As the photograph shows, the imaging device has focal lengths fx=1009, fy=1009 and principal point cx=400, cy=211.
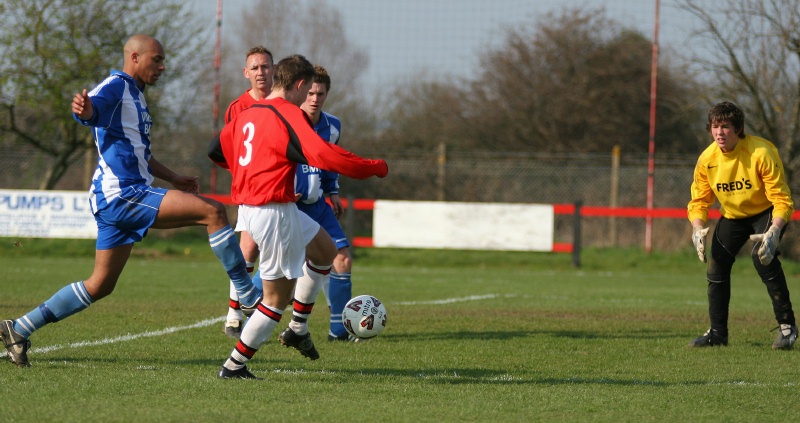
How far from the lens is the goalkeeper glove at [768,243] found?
24.8 feet

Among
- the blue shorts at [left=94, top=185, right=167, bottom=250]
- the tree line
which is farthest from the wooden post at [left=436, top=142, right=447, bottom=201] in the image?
the blue shorts at [left=94, top=185, right=167, bottom=250]

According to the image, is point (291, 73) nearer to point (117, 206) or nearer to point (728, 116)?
point (117, 206)

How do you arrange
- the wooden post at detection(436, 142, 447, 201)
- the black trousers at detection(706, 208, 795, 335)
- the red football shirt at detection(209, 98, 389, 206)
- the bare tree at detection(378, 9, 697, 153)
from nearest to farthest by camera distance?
the red football shirt at detection(209, 98, 389, 206)
the black trousers at detection(706, 208, 795, 335)
the wooden post at detection(436, 142, 447, 201)
the bare tree at detection(378, 9, 697, 153)

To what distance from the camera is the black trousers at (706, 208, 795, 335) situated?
7949 millimetres

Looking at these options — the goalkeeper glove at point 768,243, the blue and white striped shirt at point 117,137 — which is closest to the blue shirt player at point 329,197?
the blue and white striped shirt at point 117,137

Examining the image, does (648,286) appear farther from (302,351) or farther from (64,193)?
(64,193)

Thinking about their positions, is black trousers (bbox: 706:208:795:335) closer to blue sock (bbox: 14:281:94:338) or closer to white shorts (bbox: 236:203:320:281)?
white shorts (bbox: 236:203:320:281)

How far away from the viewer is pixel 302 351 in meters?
6.44

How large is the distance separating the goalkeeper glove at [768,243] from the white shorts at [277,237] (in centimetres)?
384

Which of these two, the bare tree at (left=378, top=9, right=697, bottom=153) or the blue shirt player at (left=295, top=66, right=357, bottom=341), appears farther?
the bare tree at (left=378, top=9, right=697, bottom=153)

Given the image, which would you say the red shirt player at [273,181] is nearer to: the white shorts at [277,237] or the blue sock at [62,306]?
the white shorts at [277,237]

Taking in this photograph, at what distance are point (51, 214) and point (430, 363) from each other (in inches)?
518

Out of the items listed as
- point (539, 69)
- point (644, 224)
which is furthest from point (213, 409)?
point (539, 69)

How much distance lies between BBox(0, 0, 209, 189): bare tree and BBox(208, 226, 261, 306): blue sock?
48.6 ft
